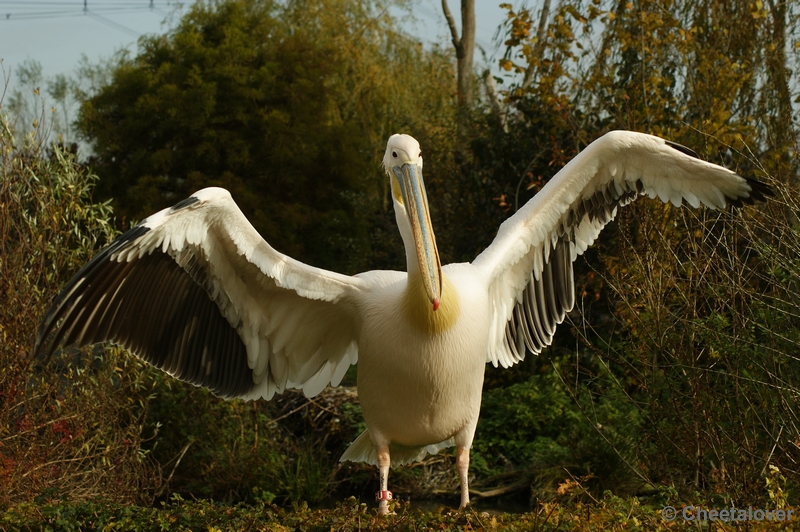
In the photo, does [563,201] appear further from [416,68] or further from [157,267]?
[416,68]

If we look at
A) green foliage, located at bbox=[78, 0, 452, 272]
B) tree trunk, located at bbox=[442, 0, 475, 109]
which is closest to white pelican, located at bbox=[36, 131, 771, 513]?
green foliage, located at bbox=[78, 0, 452, 272]

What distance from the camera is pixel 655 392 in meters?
5.26

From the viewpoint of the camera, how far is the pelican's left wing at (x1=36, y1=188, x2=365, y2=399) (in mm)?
4219

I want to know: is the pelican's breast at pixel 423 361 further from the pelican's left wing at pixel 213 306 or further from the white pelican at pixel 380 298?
the pelican's left wing at pixel 213 306

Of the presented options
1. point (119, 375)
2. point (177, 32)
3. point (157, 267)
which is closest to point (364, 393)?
point (157, 267)

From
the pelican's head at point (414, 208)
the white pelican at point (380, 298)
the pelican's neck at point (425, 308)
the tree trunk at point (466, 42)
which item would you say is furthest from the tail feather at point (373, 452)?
the tree trunk at point (466, 42)

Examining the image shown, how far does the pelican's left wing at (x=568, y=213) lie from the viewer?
4.86 metres

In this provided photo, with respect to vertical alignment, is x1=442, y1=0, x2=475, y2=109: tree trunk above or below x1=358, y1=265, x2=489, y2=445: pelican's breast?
above

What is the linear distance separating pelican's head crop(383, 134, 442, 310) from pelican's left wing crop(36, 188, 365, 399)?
23.2 inches

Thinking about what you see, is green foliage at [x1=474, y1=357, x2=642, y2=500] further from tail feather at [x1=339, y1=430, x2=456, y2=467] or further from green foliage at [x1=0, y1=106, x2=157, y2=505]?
green foliage at [x1=0, y1=106, x2=157, y2=505]

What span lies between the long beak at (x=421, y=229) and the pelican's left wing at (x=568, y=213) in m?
0.79

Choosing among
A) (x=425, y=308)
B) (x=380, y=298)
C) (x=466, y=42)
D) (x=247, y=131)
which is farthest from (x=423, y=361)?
(x=247, y=131)

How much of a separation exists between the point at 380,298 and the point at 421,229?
0.62 m

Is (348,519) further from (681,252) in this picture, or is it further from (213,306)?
(681,252)
